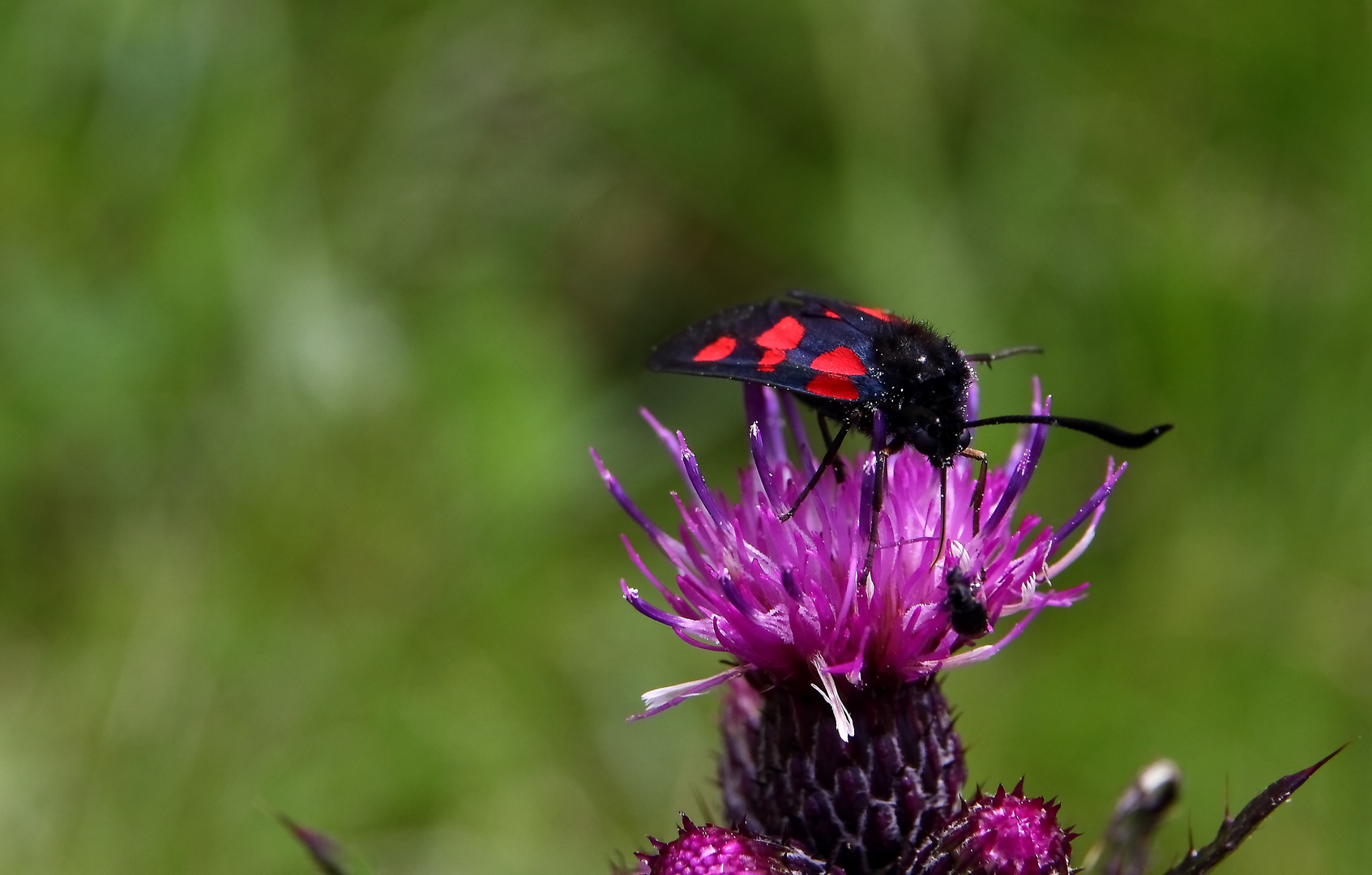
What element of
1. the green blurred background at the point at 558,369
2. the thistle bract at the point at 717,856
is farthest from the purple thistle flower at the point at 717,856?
the green blurred background at the point at 558,369

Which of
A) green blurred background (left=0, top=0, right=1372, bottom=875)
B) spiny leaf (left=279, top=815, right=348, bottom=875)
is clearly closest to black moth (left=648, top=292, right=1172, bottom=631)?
spiny leaf (left=279, top=815, right=348, bottom=875)

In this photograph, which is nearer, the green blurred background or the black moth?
the black moth

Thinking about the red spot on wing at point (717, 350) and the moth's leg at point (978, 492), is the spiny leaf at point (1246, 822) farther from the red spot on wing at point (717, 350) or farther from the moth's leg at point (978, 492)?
the red spot on wing at point (717, 350)

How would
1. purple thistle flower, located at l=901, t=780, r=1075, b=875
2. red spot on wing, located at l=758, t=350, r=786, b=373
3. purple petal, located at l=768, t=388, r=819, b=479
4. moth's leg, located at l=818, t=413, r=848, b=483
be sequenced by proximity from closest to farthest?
purple thistle flower, located at l=901, t=780, r=1075, b=875 < red spot on wing, located at l=758, t=350, r=786, b=373 < moth's leg, located at l=818, t=413, r=848, b=483 < purple petal, located at l=768, t=388, r=819, b=479

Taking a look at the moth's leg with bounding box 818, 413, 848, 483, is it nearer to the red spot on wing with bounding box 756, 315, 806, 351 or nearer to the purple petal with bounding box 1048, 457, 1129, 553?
the red spot on wing with bounding box 756, 315, 806, 351

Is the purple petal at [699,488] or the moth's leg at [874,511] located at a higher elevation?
the purple petal at [699,488]

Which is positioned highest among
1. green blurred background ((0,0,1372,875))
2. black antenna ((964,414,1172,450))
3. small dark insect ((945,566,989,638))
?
green blurred background ((0,0,1372,875))

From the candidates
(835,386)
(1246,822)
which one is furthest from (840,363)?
(1246,822)
